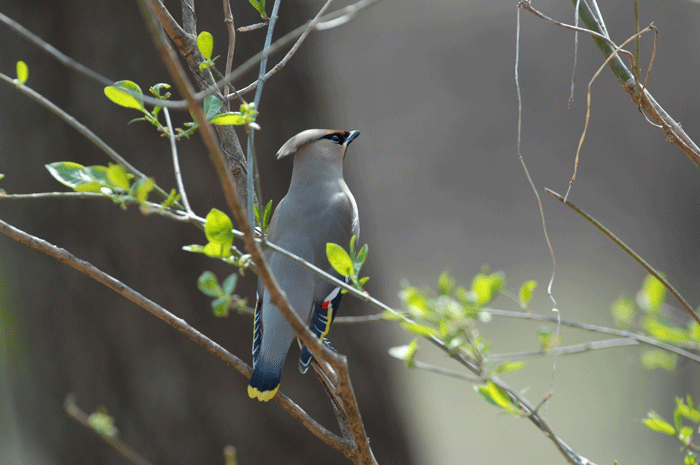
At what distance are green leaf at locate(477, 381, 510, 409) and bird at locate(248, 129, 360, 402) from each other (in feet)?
A: 2.12

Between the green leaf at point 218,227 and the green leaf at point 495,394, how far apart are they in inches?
10.9

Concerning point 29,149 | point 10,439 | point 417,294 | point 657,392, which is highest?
point 417,294

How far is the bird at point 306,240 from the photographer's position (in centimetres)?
128

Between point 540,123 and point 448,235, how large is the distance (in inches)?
49.4

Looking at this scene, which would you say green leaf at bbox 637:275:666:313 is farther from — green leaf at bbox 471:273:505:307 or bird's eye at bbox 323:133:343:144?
bird's eye at bbox 323:133:343:144

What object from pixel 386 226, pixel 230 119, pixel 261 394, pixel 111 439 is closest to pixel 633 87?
pixel 230 119

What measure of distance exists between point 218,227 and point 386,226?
543 cm

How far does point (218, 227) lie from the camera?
2.16 feet

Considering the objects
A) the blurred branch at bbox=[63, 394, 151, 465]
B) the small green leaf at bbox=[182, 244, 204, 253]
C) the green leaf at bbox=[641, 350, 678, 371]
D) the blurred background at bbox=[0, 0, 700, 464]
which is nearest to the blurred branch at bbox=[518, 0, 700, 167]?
the blurred background at bbox=[0, 0, 700, 464]

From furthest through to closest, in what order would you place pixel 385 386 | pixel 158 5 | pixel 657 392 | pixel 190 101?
pixel 657 392, pixel 385 386, pixel 158 5, pixel 190 101

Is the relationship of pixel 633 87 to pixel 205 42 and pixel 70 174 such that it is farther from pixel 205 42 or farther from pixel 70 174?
pixel 70 174

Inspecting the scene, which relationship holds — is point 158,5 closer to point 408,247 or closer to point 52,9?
point 52,9

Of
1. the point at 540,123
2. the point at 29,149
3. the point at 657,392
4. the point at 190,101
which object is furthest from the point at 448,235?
the point at 190,101

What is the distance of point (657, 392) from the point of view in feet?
15.7
